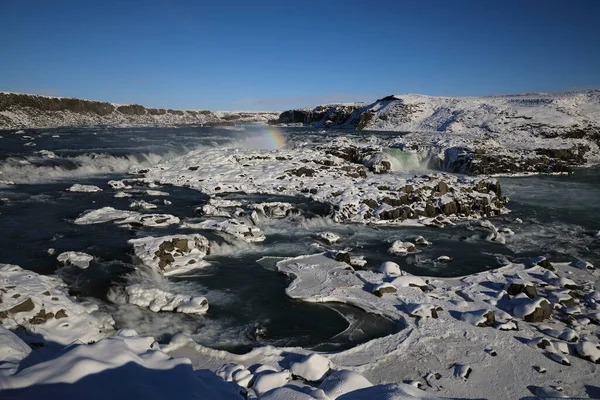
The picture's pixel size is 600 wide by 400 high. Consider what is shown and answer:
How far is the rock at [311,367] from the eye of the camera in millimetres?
6547

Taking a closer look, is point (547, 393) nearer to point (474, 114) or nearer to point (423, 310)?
point (423, 310)

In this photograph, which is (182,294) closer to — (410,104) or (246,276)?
(246,276)

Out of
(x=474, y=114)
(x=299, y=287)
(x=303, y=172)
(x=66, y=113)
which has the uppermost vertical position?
(x=66, y=113)

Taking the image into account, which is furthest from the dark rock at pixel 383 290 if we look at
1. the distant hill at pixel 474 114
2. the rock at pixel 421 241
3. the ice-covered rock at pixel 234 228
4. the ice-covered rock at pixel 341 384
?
the distant hill at pixel 474 114

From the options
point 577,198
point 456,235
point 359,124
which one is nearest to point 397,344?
point 456,235

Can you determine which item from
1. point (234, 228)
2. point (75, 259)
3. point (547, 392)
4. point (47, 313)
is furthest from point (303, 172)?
point (547, 392)

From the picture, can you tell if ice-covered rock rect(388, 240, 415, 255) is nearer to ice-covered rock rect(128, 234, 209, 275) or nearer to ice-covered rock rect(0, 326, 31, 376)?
ice-covered rock rect(128, 234, 209, 275)

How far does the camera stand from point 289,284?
1080 cm

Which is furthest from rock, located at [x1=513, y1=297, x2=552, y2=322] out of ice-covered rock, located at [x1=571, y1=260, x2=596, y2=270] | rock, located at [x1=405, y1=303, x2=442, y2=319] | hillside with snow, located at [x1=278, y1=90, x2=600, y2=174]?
hillside with snow, located at [x1=278, y1=90, x2=600, y2=174]

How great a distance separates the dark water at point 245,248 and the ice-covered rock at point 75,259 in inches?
9.0

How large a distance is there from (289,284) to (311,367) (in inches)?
166

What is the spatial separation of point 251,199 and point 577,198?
21.3m

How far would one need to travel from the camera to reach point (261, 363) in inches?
277

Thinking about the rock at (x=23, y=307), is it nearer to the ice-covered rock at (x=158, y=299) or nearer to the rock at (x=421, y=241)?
the ice-covered rock at (x=158, y=299)
